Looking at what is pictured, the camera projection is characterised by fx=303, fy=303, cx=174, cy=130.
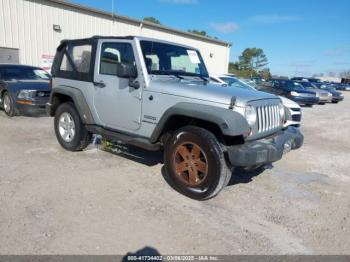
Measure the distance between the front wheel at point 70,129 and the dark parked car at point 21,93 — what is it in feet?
10.5

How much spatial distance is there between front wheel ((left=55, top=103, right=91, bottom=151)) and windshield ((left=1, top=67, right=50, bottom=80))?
4.57m

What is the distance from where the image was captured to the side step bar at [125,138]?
4.41 m

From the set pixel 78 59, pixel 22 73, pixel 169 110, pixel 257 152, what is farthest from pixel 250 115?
pixel 22 73

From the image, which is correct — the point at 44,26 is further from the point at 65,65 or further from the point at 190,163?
the point at 190,163

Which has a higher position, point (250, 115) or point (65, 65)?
point (65, 65)

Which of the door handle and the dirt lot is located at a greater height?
the door handle

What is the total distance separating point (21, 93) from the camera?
28.2ft

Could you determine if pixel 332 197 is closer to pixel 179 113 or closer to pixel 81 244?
pixel 179 113

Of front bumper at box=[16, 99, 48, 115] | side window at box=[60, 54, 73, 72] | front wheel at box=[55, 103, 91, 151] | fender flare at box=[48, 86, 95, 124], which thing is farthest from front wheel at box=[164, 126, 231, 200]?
front bumper at box=[16, 99, 48, 115]

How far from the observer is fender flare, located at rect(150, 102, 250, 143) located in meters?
3.44

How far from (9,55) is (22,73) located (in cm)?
435

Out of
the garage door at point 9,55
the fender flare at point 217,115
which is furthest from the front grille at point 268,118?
the garage door at point 9,55

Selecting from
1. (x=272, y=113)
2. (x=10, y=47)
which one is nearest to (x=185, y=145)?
(x=272, y=113)

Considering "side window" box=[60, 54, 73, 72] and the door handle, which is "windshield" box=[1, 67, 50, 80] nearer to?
"side window" box=[60, 54, 73, 72]
